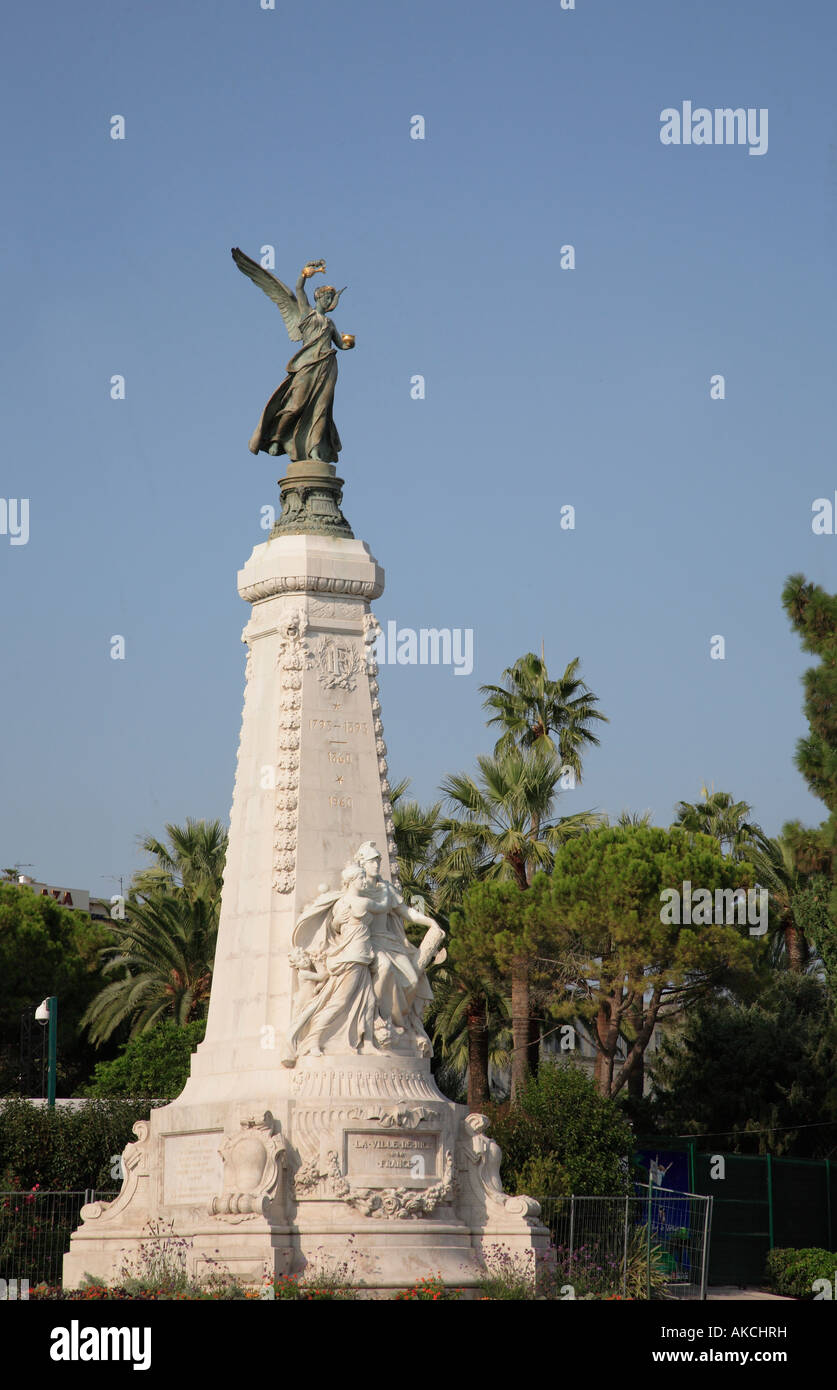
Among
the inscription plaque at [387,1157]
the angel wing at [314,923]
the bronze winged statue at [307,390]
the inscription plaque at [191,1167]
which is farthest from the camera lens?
the bronze winged statue at [307,390]

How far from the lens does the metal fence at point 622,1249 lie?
23.5 metres

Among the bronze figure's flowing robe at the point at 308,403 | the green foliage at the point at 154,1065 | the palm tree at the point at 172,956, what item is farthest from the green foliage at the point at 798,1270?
the bronze figure's flowing robe at the point at 308,403

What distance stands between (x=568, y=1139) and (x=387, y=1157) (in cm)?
879

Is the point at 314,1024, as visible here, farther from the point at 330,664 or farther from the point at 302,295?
the point at 302,295

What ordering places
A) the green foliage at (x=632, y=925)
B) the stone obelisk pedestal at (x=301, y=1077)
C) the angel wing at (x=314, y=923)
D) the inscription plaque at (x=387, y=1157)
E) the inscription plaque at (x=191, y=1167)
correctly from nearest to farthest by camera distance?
the stone obelisk pedestal at (x=301, y=1077) < the inscription plaque at (x=387, y=1157) < the inscription plaque at (x=191, y=1167) < the angel wing at (x=314, y=923) < the green foliage at (x=632, y=925)

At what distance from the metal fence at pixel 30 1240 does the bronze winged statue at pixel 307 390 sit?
35.8ft

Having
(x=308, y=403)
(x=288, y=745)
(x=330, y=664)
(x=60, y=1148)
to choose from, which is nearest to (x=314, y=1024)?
(x=288, y=745)

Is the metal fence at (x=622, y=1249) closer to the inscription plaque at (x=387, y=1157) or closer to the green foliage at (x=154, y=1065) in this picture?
the inscription plaque at (x=387, y=1157)

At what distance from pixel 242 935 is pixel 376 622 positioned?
15.1 feet

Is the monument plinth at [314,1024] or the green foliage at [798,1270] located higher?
the monument plinth at [314,1024]

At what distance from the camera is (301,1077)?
22.0 meters

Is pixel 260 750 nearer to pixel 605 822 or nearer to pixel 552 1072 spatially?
pixel 552 1072
